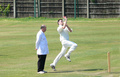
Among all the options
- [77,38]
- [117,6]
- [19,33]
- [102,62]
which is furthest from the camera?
[117,6]

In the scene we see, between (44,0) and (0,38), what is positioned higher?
(44,0)

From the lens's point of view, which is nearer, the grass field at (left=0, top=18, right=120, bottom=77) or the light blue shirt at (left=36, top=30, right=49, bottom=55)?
the light blue shirt at (left=36, top=30, right=49, bottom=55)

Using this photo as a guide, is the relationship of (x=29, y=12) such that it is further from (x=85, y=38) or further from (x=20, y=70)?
(x=20, y=70)

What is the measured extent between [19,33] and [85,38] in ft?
16.0

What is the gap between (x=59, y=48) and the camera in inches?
744

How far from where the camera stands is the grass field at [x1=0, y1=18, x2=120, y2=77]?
Result: 43.9 ft

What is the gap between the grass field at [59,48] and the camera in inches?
526

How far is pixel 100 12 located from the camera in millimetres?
33062

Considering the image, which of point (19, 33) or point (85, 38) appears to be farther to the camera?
point (19, 33)

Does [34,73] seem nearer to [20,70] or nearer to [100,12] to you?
[20,70]

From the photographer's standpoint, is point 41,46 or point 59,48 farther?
point 59,48

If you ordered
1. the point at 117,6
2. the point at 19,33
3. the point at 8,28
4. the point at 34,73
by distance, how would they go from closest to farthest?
1. the point at 34,73
2. the point at 19,33
3. the point at 8,28
4. the point at 117,6

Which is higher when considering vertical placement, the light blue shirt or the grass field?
the light blue shirt

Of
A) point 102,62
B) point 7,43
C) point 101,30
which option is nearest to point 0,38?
point 7,43
